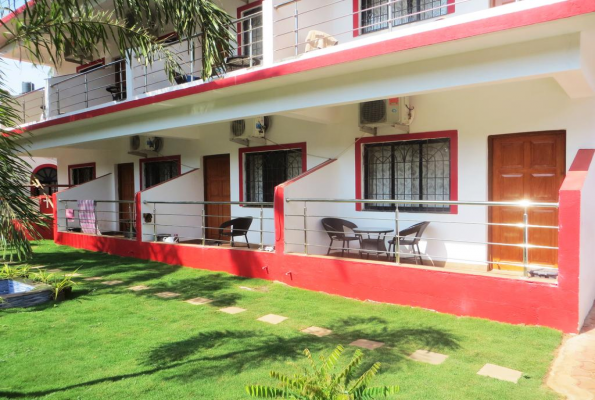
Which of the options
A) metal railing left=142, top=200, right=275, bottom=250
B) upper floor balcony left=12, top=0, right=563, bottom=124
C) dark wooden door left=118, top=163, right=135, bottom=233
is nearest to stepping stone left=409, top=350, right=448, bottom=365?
upper floor balcony left=12, top=0, right=563, bottom=124

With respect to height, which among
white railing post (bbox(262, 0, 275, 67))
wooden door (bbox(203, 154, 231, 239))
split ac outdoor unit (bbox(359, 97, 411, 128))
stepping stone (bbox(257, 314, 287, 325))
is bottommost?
stepping stone (bbox(257, 314, 287, 325))

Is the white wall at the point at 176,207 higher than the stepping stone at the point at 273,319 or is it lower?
higher

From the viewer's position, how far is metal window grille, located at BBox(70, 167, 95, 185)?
47.7 feet

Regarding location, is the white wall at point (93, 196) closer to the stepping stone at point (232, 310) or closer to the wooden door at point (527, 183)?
the stepping stone at point (232, 310)

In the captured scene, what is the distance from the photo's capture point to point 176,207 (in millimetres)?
10102

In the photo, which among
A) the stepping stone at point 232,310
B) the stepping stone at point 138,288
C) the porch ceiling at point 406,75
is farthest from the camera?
the stepping stone at point 138,288

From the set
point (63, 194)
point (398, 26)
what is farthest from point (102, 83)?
point (398, 26)

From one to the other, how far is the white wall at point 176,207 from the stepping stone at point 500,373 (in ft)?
22.6

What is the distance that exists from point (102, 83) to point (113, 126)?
3.64m

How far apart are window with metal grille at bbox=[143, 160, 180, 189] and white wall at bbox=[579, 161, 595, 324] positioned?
9.06 meters

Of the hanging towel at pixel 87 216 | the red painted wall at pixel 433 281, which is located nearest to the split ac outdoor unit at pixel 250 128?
the red painted wall at pixel 433 281

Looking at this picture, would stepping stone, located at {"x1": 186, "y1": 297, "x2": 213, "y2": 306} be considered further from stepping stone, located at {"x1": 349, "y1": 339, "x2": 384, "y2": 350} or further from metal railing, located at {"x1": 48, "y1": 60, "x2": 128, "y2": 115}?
metal railing, located at {"x1": 48, "y1": 60, "x2": 128, "y2": 115}

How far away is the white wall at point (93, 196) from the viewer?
11975 millimetres

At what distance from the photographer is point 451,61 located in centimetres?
523
